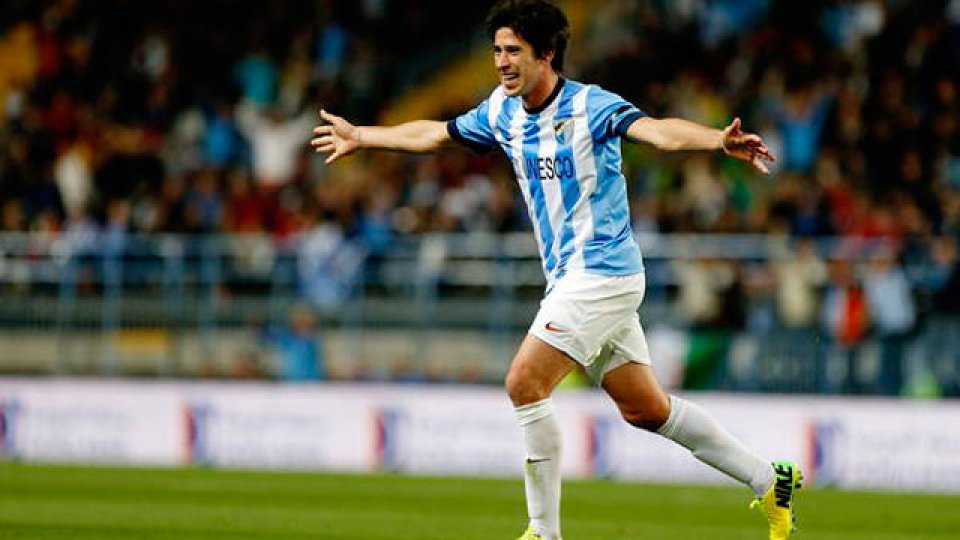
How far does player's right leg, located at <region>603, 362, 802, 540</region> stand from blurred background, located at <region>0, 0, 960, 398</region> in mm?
8025

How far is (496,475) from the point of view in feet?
61.3

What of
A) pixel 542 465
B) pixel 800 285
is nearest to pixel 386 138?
pixel 542 465

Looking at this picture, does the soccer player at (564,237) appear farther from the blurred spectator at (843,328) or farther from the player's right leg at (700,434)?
the blurred spectator at (843,328)

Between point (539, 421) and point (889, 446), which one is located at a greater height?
point (539, 421)

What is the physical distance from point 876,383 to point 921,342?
59 cm

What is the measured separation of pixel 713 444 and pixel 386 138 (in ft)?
7.46

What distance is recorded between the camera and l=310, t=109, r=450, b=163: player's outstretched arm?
32.0 ft

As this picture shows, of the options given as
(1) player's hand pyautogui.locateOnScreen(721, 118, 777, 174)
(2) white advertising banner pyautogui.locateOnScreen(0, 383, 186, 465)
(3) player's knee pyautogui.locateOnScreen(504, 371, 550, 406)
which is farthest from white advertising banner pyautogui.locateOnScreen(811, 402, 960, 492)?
(1) player's hand pyautogui.locateOnScreen(721, 118, 777, 174)

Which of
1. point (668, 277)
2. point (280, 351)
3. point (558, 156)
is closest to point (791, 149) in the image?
point (668, 277)

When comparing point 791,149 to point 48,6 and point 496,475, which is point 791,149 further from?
point 48,6

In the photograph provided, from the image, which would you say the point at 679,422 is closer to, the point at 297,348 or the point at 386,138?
the point at 386,138

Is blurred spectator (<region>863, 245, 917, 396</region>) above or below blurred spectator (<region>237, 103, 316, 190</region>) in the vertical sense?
below

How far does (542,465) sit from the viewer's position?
900cm

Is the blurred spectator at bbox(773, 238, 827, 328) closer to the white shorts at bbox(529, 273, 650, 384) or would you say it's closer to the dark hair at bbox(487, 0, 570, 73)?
the white shorts at bbox(529, 273, 650, 384)
